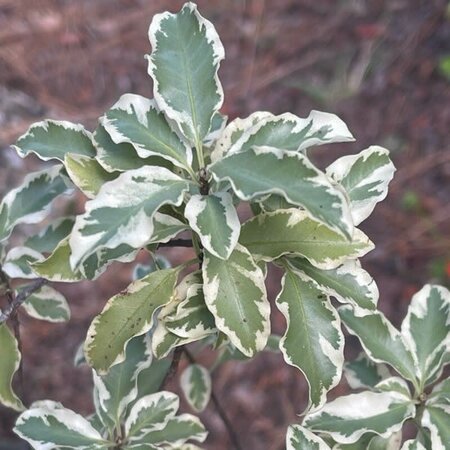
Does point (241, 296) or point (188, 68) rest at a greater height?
point (188, 68)

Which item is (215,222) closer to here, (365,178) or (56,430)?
(365,178)

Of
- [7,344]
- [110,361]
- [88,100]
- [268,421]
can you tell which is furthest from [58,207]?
[110,361]

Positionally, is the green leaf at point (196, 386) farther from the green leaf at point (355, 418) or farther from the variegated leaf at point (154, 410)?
the green leaf at point (355, 418)

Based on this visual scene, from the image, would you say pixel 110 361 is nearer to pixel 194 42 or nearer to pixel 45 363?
pixel 194 42

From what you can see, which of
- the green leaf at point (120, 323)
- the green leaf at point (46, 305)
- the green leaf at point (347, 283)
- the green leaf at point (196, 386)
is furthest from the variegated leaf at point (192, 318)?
the green leaf at point (196, 386)

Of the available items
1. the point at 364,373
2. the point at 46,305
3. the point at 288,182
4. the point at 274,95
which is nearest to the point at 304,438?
the point at 364,373

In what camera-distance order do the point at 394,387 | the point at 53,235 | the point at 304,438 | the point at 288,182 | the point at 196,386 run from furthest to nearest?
1. the point at 196,386
2. the point at 53,235
3. the point at 394,387
4. the point at 304,438
5. the point at 288,182

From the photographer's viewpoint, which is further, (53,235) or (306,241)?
(53,235)
